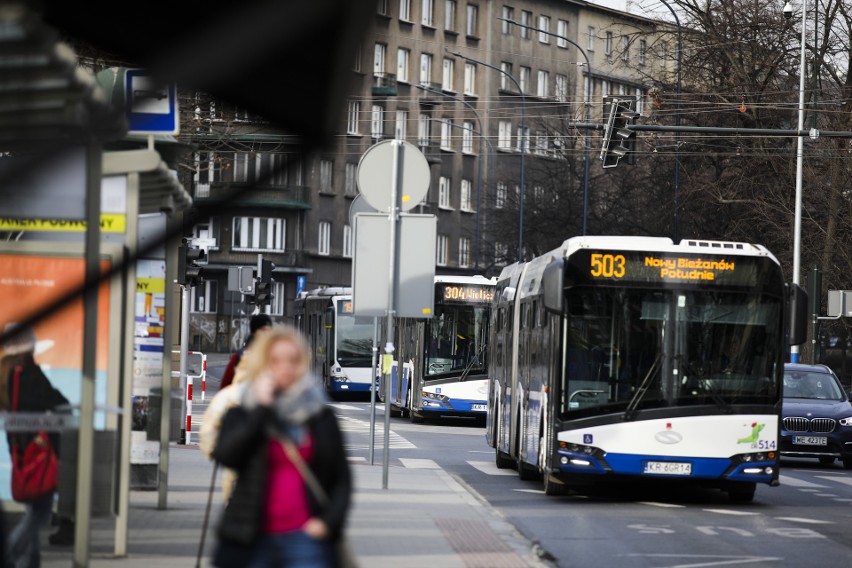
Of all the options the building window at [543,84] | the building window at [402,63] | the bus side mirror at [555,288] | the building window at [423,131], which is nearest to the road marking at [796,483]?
the bus side mirror at [555,288]

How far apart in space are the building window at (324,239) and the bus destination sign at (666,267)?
71.3m

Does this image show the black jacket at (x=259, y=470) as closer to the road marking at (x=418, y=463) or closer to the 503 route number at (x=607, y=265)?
the 503 route number at (x=607, y=265)

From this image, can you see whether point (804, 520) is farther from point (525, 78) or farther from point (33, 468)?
point (525, 78)

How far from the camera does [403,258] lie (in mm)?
17641

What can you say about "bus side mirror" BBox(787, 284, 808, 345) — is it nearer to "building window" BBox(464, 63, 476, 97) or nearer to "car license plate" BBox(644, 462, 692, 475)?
"car license plate" BBox(644, 462, 692, 475)

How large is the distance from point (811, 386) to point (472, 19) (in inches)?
2674

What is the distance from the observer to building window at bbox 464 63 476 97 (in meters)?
93.5

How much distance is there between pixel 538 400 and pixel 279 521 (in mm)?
12474

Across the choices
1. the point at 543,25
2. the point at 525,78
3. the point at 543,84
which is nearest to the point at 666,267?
the point at 525,78

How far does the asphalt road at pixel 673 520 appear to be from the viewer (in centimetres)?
1266

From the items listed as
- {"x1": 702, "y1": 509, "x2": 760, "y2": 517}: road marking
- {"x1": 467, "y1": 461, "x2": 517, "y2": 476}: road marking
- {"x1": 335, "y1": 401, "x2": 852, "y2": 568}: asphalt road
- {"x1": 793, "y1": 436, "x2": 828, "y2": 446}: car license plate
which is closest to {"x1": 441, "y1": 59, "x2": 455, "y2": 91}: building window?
{"x1": 793, "y1": 436, "x2": 828, "y2": 446}: car license plate

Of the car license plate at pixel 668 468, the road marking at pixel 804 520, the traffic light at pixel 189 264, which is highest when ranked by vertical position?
the traffic light at pixel 189 264

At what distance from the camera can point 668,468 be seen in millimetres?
16922

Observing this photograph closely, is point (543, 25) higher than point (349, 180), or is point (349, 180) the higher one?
point (543, 25)
